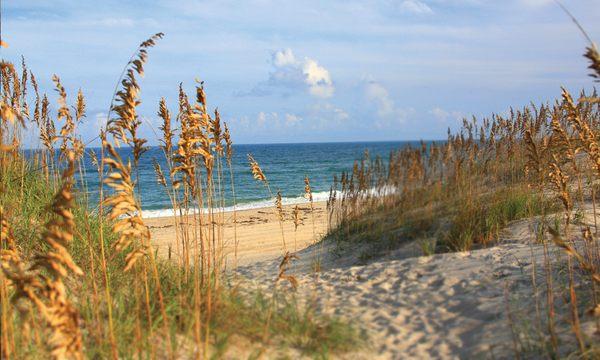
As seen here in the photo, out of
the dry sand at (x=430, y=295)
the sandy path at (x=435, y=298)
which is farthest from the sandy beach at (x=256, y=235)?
the sandy path at (x=435, y=298)

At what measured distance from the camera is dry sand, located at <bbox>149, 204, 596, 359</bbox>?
3863 mm

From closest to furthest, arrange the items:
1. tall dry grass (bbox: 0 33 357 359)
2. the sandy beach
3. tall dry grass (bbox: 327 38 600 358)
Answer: tall dry grass (bbox: 0 33 357 359), tall dry grass (bbox: 327 38 600 358), the sandy beach

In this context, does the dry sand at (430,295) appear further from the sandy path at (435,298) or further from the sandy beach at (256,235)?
the sandy beach at (256,235)

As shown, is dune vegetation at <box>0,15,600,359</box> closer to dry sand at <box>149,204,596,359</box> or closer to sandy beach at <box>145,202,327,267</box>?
dry sand at <box>149,204,596,359</box>

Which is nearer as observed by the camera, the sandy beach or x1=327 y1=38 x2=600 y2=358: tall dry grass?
x1=327 y1=38 x2=600 y2=358: tall dry grass

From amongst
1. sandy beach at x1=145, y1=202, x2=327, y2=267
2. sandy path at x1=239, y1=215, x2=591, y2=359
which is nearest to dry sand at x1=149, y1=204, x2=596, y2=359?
sandy path at x1=239, y1=215, x2=591, y2=359

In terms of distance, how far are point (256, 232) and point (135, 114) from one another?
379 inches

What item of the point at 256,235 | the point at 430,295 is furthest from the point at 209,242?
the point at 256,235

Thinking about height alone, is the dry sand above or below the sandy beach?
Answer: above

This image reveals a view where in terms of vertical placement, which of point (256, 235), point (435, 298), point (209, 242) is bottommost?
point (256, 235)

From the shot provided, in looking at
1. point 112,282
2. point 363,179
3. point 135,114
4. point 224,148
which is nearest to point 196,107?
point 135,114

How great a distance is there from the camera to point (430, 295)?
15.6 ft

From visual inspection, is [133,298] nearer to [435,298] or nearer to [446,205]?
[435,298]

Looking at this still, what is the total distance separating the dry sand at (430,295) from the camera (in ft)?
12.7
